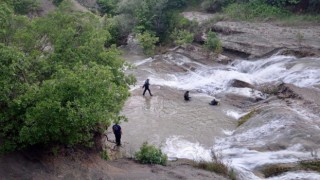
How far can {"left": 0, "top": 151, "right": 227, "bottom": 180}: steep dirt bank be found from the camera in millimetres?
12383

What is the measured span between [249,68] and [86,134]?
18076 mm

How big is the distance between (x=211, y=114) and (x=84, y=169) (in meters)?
9.61

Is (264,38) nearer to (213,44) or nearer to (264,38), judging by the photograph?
(264,38)

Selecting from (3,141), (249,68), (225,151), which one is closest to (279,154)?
(225,151)

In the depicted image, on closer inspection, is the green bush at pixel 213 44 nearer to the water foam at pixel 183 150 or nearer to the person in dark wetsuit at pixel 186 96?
the person in dark wetsuit at pixel 186 96

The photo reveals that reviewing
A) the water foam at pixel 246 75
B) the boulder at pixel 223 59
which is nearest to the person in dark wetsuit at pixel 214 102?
the water foam at pixel 246 75

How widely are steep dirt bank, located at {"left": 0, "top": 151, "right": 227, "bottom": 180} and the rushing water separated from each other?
189 cm

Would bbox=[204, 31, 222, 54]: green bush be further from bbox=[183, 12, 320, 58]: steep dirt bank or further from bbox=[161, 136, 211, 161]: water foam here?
bbox=[161, 136, 211, 161]: water foam

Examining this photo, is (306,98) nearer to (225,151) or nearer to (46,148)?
(225,151)

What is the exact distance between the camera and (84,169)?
13.2m

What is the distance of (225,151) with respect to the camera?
16422 mm

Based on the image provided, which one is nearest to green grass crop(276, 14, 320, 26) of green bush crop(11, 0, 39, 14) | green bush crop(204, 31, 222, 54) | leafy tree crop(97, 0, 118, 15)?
green bush crop(204, 31, 222, 54)

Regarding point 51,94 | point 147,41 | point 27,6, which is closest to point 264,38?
point 147,41

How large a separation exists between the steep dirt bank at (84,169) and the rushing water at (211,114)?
6.19ft
